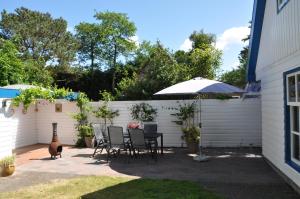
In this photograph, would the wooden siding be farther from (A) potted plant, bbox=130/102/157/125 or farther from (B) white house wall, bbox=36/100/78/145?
(B) white house wall, bbox=36/100/78/145

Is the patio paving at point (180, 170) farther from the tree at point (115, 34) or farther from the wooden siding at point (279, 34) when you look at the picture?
the tree at point (115, 34)

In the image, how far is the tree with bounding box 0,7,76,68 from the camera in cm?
3194

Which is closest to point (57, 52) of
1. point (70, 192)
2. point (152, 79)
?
point (152, 79)

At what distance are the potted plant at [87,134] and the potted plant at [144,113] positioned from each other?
5.38 feet

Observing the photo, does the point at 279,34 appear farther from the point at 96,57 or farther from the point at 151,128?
the point at 96,57

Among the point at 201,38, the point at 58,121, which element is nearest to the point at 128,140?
the point at 58,121

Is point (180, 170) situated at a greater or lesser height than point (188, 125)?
lesser

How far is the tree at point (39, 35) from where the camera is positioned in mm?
31938

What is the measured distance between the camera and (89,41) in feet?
125

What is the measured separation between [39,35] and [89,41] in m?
6.28

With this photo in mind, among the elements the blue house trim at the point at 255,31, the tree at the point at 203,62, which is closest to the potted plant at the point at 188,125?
the blue house trim at the point at 255,31

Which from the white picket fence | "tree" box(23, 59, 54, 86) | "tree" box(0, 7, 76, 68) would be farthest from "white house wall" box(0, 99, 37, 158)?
"tree" box(0, 7, 76, 68)

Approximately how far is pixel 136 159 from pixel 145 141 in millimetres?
639

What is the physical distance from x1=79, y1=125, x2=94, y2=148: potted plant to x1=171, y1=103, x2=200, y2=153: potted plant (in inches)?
121
